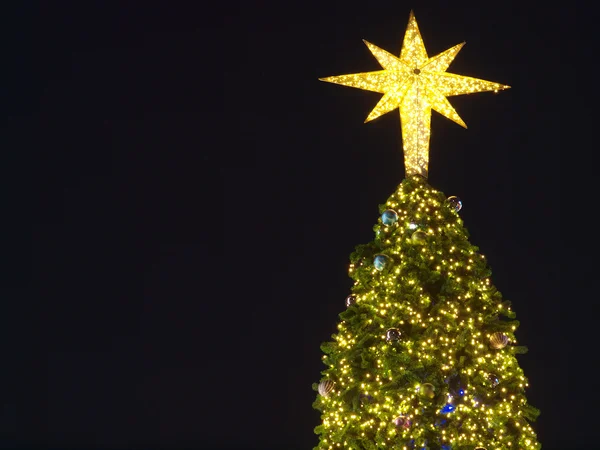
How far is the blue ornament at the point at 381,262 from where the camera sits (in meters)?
3.78

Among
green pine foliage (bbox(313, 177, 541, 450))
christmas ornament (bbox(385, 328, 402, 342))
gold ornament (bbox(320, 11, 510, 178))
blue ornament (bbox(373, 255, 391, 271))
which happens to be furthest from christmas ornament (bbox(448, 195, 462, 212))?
christmas ornament (bbox(385, 328, 402, 342))

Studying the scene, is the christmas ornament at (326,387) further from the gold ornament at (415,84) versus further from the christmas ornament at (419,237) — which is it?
the gold ornament at (415,84)

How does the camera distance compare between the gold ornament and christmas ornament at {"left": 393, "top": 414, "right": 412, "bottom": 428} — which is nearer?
christmas ornament at {"left": 393, "top": 414, "right": 412, "bottom": 428}

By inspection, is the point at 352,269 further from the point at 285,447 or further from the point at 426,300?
the point at 285,447

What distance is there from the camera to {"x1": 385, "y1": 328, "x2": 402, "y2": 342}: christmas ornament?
3.52 meters

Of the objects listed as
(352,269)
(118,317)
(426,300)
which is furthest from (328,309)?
(426,300)

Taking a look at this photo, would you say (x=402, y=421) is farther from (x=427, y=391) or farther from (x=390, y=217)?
(x=390, y=217)

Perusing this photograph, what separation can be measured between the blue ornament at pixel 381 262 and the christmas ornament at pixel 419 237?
0.72 feet

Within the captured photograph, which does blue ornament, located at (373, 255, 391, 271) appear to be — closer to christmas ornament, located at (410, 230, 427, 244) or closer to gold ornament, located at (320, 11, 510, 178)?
christmas ornament, located at (410, 230, 427, 244)

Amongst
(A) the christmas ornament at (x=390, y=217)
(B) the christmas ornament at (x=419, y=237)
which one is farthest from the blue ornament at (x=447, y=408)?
(A) the christmas ornament at (x=390, y=217)

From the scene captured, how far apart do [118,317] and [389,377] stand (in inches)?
186

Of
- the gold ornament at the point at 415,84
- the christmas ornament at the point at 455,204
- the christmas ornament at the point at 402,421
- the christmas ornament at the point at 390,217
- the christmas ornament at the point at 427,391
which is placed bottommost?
the christmas ornament at the point at 402,421

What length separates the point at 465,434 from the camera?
132 inches

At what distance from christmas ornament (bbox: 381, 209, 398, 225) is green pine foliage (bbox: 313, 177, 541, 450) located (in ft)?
0.15
